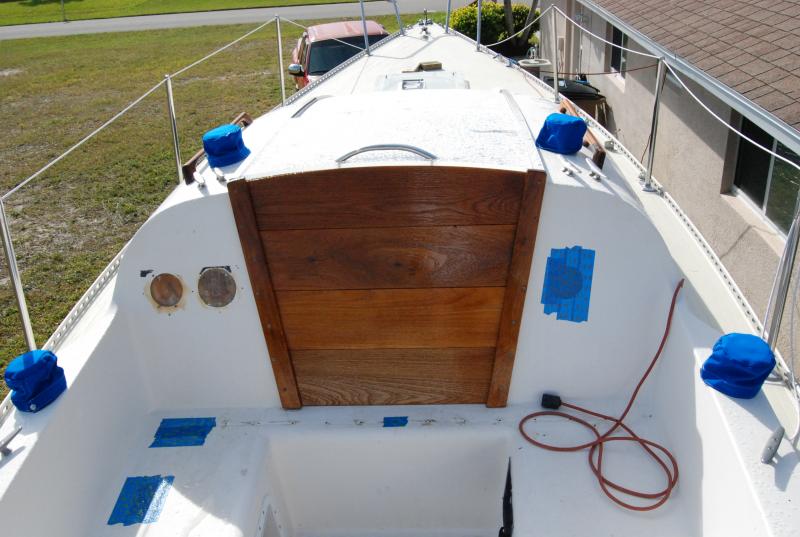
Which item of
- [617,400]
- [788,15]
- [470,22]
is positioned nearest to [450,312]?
[617,400]

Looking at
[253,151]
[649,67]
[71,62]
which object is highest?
[253,151]

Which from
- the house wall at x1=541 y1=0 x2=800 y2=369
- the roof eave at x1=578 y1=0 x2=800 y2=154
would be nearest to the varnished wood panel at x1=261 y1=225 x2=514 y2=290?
the roof eave at x1=578 y1=0 x2=800 y2=154

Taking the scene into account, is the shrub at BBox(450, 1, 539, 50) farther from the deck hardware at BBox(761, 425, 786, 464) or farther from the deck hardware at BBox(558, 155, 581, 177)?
the deck hardware at BBox(761, 425, 786, 464)

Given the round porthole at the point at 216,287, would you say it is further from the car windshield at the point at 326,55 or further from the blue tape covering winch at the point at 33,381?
the car windshield at the point at 326,55

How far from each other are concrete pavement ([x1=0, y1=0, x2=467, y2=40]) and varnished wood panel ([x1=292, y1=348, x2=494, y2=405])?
68.0 ft

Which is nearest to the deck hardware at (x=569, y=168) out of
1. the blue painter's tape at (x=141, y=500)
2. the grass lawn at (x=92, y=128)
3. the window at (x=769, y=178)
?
the blue painter's tape at (x=141, y=500)

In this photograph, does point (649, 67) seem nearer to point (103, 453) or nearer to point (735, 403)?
point (735, 403)

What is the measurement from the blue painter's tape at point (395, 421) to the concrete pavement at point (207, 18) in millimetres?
20812

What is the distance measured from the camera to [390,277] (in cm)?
241

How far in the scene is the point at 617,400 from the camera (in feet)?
8.63

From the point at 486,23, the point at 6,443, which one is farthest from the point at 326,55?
the point at 6,443

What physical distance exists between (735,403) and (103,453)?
2125 mm

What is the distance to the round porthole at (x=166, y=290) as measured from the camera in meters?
2.54

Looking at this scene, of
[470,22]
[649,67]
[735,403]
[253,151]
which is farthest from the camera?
[470,22]
